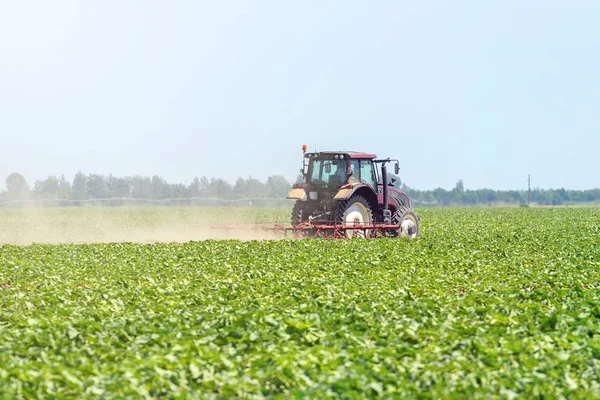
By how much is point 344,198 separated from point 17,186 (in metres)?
44.8

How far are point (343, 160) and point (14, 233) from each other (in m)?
17.1

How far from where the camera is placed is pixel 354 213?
24.1 m

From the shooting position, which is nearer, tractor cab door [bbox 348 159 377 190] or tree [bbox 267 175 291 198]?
tractor cab door [bbox 348 159 377 190]

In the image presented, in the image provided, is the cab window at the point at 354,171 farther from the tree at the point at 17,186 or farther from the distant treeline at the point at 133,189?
the tree at the point at 17,186

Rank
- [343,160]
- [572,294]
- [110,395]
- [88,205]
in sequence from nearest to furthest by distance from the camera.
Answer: [110,395]
[572,294]
[343,160]
[88,205]

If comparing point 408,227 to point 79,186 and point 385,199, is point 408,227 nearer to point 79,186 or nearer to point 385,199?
point 385,199

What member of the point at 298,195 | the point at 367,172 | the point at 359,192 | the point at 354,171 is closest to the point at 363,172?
the point at 367,172


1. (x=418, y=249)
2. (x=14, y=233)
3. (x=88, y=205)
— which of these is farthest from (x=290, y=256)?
(x=88, y=205)

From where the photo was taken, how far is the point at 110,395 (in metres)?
7.29

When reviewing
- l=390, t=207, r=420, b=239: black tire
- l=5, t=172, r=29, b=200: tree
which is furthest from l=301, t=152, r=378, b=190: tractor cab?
l=5, t=172, r=29, b=200: tree

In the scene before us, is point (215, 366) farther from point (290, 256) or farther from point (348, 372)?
point (290, 256)

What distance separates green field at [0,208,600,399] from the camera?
7.70 meters

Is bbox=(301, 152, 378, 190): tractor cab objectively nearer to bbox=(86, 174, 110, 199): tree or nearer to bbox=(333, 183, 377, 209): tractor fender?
bbox=(333, 183, 377, 209): tractor fender

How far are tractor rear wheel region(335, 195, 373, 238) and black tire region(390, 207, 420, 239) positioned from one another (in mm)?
988
